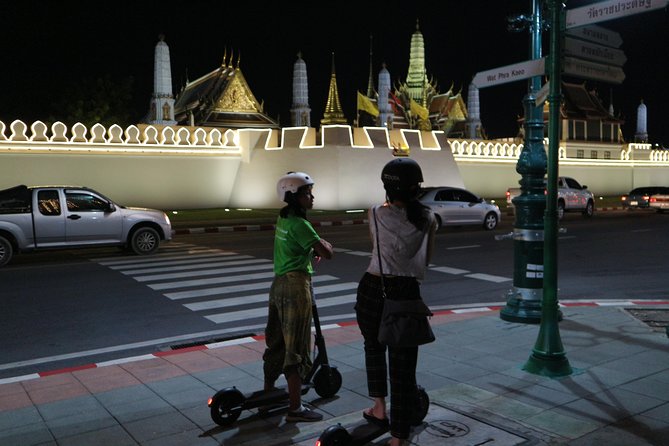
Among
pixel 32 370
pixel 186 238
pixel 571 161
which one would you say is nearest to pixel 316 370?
pixel 32 370

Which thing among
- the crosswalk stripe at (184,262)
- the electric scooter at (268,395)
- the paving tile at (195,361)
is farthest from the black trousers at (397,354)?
the crosswalk stripe at (184,262)

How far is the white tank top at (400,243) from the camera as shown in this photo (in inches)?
144

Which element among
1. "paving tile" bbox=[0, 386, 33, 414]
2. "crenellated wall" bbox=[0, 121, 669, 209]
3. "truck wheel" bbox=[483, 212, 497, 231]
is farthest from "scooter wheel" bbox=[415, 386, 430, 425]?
"crenellated wall" bbox=[0, 121, 669, 209]

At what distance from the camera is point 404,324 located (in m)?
3.57

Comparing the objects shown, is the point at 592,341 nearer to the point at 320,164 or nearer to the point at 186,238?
the point at 186,238

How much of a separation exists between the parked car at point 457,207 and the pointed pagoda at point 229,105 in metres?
17.6

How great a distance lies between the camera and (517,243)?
738 centimetres

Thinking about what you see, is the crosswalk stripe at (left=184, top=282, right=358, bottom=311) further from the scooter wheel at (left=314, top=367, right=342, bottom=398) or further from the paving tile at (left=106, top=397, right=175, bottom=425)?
the scooter wheel at (left=314, top=367, right=342, bottom=398)

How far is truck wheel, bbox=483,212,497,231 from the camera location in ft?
69.4

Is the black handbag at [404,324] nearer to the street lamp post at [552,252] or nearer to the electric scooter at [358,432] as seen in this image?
the electric scooter at [358,432]

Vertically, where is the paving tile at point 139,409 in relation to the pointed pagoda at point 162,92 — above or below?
below

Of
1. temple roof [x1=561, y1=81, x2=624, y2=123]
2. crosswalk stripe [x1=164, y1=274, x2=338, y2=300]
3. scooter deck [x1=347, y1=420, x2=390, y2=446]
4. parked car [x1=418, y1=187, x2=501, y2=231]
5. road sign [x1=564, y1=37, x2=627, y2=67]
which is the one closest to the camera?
scooter deck [x1=347, y1=420, x2=390, y2=446]

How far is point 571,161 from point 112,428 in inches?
1640

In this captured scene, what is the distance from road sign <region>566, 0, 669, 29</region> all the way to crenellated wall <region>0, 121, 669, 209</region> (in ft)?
73.3
